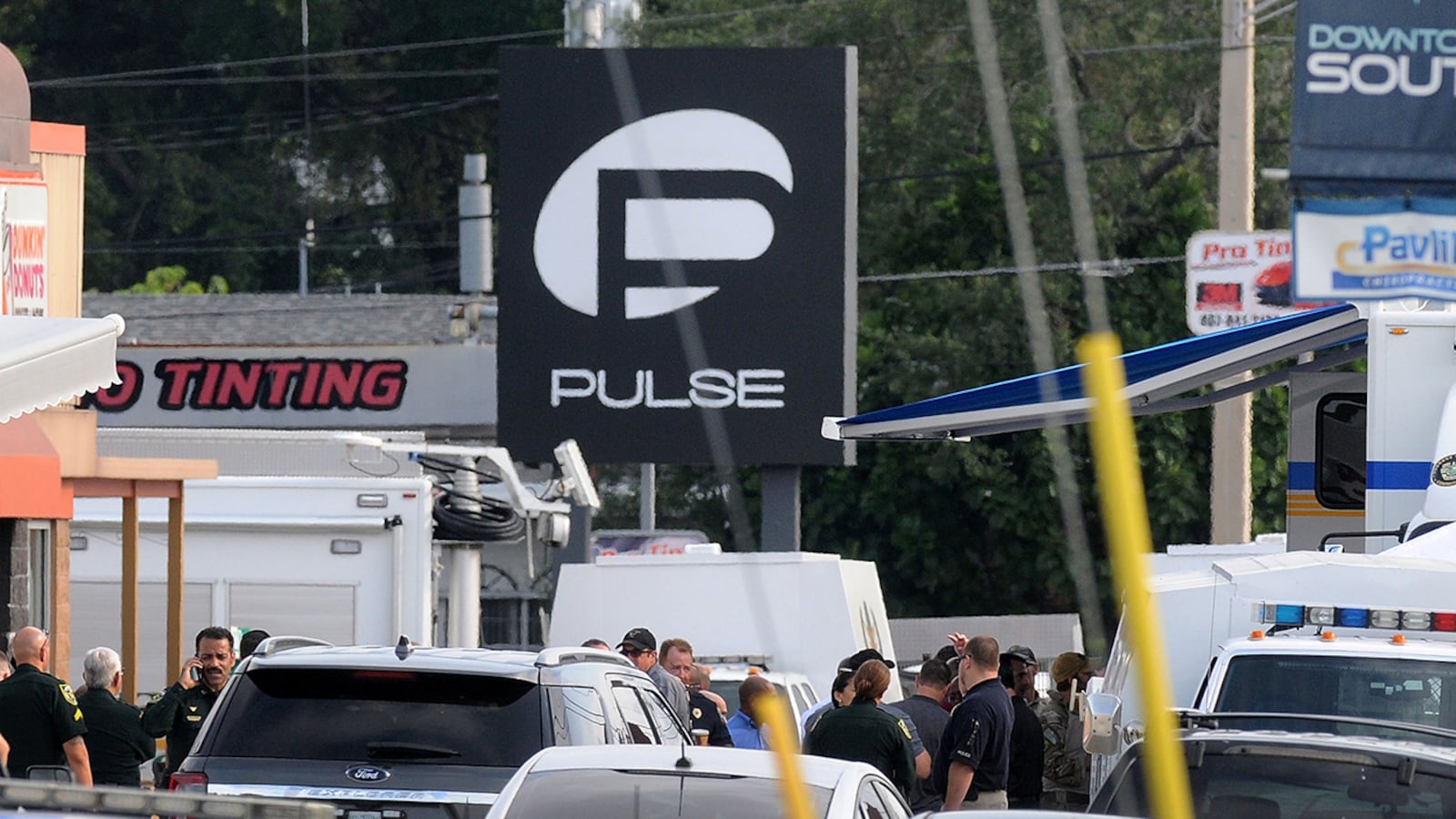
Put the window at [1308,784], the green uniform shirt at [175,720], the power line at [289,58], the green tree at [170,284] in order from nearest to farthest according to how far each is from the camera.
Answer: the window at [1308,784] → the green uniform shirt at [175,720] → the green tree at [170,284] → the power line at [289,58]

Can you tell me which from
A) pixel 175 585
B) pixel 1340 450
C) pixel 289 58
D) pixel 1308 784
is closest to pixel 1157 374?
pixel 1340 450

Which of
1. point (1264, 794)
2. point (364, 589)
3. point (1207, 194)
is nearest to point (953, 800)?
point (1264, 794)

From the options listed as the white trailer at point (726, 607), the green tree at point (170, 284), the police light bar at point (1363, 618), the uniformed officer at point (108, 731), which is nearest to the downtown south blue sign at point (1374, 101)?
the police light bar at point (1363, 618)

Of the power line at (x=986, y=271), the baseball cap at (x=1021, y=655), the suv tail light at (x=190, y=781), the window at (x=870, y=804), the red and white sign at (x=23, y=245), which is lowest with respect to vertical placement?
the baseball cap at (x=1021, y=655)

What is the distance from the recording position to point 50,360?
11266mm

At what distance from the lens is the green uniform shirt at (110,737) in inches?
452

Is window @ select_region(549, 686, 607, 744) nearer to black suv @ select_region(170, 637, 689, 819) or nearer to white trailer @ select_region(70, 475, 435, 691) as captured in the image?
black suv @ select_region(170, 637, 689, 819)

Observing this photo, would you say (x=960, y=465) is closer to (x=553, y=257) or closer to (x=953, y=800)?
(x=553, y=257)

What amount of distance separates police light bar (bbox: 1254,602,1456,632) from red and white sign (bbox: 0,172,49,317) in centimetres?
811

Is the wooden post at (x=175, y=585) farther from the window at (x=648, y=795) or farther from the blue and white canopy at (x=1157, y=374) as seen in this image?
the window at (x=648, y=795)

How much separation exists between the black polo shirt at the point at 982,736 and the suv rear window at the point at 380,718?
283cm

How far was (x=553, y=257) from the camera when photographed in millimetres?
20688

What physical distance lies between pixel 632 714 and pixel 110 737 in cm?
319

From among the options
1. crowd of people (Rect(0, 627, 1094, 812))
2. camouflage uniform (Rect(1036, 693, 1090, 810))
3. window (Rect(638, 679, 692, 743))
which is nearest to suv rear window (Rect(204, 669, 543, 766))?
window (Rect(638, 679, 692, 743))
